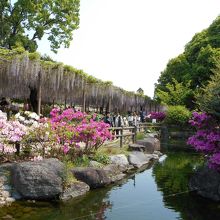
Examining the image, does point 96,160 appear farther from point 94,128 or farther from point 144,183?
point 144,183

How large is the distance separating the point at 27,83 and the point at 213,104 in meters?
11.7

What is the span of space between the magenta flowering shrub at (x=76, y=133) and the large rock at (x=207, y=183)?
Answer: 3769 mm

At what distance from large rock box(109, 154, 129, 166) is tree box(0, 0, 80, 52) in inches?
660

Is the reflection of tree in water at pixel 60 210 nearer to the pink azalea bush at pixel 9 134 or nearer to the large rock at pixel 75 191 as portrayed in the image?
the large rock at pixel 75 191

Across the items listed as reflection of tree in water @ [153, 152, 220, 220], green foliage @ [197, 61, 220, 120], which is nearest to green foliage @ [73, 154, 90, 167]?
reflection of tree in water @ [153, 152, 220, 220]

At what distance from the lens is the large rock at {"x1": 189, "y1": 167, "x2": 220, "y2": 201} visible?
34.3 ft

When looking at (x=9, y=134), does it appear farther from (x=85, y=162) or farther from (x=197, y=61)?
(x=197, y=61)

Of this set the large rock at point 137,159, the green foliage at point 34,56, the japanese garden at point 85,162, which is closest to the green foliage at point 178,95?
the japanese garden at point 85,162

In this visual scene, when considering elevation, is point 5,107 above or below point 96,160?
above

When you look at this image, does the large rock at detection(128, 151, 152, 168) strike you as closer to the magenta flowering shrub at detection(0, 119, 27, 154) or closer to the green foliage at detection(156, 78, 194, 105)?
the magenta flowering shrub at detection(0, 119, 27, 154)

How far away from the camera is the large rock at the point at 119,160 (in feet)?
46.9

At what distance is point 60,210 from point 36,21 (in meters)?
24.0

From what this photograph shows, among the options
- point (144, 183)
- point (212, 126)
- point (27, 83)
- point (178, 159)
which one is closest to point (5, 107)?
point (27, 83)

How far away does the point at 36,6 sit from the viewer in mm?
29406
